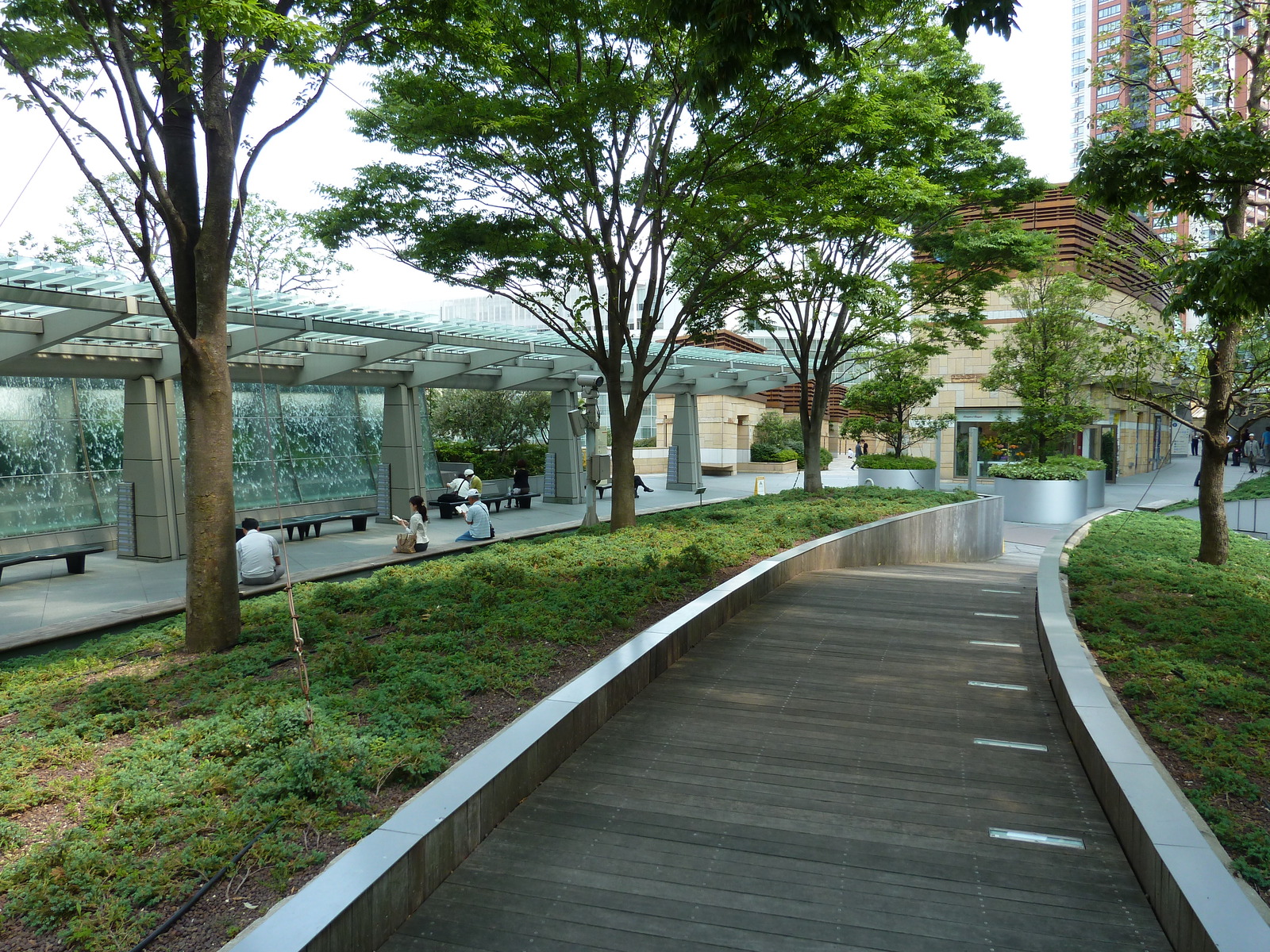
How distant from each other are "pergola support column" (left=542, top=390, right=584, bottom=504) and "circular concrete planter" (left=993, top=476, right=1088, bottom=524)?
12.3 meters

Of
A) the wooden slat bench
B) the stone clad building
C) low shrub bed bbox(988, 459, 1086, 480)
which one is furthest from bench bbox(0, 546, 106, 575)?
the stone clad building

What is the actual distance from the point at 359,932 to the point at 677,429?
98.6 ft

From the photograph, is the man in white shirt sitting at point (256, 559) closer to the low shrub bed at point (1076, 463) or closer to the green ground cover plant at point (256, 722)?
the green ground cover plant at point (256, 722)

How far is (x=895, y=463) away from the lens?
94.5 feet

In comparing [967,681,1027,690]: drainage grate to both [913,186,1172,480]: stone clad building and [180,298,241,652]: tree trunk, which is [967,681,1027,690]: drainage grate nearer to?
[180,298,241,652]: tree trunk

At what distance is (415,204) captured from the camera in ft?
42.1

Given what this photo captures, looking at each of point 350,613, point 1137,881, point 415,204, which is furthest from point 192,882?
point 415,204

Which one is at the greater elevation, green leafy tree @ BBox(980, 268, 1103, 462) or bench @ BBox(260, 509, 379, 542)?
green leafy tree @ BBox(980, 268, 1103, 462)

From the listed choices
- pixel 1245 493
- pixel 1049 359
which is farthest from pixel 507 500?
pixel 1245 493

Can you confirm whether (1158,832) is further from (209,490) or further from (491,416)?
(491,416)

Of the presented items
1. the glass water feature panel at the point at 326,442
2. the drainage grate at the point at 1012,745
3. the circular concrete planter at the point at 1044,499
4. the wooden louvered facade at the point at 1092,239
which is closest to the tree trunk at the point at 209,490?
the drainage grate at the point at 1012,745

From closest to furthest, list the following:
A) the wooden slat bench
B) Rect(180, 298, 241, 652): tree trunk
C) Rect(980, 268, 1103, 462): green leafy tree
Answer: Rect(180, 298, 241, 652): tree trunk → the wooden slat bench → Rect(980, 268, 1103, 462): green leafy tree

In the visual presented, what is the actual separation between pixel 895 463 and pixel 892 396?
8.54ft

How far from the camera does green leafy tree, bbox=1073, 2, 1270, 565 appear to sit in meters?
6.89
